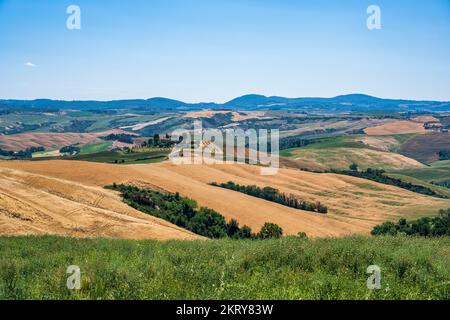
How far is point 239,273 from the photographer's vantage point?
13.1 metres

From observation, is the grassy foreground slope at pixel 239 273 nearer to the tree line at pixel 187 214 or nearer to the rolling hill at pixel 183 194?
the rolling hill at pixel 183 194

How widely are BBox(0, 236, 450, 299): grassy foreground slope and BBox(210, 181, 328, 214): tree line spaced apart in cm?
6469

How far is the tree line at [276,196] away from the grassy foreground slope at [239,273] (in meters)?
64.7

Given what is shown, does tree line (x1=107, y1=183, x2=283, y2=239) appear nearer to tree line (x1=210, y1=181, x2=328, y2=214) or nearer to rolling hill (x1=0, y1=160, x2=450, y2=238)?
rolling hill (x1=0, y1=160, x2=450, y2=238)

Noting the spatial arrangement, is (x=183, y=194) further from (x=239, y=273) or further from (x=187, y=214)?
(x=239, y=273)

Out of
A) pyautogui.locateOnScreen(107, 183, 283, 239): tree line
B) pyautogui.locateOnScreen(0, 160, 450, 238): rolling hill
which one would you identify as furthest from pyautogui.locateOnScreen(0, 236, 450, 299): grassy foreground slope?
pyautogui.locateOnScreen(107, 183, 283, 239): tree line

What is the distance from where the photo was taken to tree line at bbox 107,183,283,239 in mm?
52969

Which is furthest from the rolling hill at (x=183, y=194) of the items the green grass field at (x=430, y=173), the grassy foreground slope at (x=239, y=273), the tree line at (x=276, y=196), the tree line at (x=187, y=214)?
the green grass field at (x=430, y=173)

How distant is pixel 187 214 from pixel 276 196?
1131 inches

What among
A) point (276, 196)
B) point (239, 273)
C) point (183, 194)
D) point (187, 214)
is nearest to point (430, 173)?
point (276, 196)

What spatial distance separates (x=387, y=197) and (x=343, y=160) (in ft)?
280

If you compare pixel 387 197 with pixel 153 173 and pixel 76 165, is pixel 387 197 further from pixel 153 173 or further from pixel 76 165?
pixel 76 165
